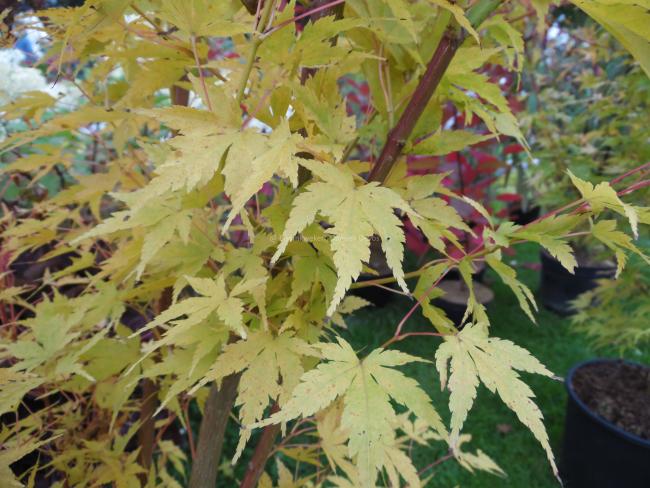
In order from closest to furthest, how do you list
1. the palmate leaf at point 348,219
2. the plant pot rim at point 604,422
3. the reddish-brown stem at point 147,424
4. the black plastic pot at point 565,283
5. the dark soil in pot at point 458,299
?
the palmate leaf at point 348,219 < the reddish-brown stem at point 147,424 < the plant pot rim at point 604,422 < the dark soil in pot at point 458,299 < the black plastic pot at point 565,283

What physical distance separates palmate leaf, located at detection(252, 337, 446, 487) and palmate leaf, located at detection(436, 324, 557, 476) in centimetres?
3

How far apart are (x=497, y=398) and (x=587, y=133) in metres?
1.23

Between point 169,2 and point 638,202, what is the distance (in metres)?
1.18

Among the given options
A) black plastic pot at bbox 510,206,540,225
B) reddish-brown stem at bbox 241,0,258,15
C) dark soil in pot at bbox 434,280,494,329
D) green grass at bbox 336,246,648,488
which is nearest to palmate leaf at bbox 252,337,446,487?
reddish-brown stem at bbox 241,0,258,15

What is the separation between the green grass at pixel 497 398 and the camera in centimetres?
137

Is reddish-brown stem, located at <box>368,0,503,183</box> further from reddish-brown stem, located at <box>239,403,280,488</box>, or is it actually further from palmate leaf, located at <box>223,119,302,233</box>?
reddish-brown stem, located at <box>239,403,280,488</box>

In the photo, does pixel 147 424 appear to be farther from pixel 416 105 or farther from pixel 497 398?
pixel 497 398

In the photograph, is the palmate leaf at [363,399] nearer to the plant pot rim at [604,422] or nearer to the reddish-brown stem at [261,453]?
the reddish-brown stem at [261,453]

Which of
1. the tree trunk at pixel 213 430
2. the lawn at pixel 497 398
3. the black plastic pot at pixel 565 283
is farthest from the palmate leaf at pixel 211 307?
the black plastic pot at pixel 565 283

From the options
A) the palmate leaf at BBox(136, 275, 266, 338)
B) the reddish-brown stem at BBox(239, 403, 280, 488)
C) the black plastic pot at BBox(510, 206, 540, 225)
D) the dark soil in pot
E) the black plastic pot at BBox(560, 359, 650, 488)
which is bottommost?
the dark soil in pot

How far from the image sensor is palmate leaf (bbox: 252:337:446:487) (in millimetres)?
377

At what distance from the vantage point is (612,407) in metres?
1.34

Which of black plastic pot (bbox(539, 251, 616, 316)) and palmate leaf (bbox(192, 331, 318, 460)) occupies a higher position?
palmate leaf (bbox(192, 331, 318, 460))

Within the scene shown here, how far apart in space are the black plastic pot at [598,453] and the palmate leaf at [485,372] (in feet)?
3.35
